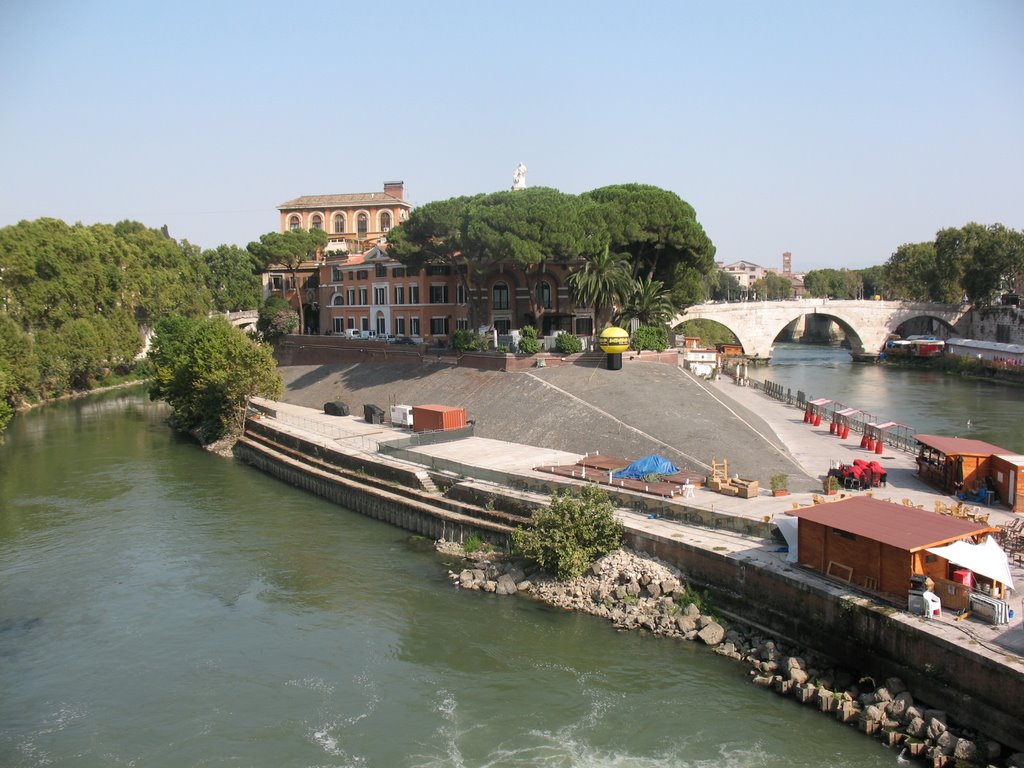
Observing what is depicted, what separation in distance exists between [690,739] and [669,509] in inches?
437

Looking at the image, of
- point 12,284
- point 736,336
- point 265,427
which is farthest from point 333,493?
point 736,336

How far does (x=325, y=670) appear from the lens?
81.5 feet

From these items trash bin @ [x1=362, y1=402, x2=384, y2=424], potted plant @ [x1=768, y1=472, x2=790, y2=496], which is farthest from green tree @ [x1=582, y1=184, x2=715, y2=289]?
potted plant @ [x1=768, y1=472, x2=790, y2=496]

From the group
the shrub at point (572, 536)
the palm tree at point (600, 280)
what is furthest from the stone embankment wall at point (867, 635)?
the palm tree at point (600, 280)

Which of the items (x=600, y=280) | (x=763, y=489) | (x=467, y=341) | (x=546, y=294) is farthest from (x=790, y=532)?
(x=546, y=294)

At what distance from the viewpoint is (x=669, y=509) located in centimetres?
3119

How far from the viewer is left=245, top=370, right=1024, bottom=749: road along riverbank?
1964 cm

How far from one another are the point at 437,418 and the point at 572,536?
765 inches

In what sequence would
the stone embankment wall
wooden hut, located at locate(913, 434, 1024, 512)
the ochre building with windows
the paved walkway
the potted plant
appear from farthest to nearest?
the ochre building with windows
the potted plant
wooden hut, located at locate(913, 434, 1024, 512)
the paved walkway
the stone embankment wall

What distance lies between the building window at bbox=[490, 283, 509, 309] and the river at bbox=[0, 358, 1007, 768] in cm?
3128

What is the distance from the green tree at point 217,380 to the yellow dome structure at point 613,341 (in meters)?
23.4

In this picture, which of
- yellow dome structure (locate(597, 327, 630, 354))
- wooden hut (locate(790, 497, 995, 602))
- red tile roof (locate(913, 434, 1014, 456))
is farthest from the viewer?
yellow dome structure (locate(597, 327, 630, 354))

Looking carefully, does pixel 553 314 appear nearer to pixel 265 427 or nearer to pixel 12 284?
pixel 265 427

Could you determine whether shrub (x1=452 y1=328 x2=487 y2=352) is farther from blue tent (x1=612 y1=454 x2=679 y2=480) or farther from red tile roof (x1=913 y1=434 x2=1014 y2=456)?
red tile roof (x1=913 y1=434 x2=1014 y2=456)
